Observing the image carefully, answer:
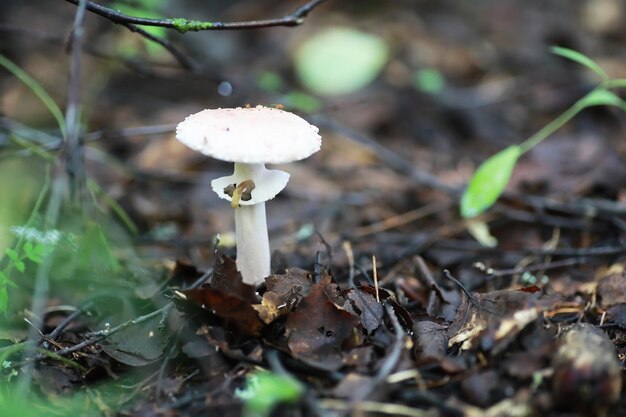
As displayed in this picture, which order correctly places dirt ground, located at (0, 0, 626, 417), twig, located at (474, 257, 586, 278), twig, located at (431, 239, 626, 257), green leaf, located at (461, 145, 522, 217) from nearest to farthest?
dirt ground, located at (0, 0, 626, 417)
green leaf, located at (461, 145, 522, 217)
twig, located at (474, 257, 586, 278)
twig, located at (431, 239, 626, 257)

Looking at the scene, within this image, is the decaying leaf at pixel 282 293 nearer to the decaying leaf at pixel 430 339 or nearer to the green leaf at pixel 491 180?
the decaying leaf at pixel 430 339

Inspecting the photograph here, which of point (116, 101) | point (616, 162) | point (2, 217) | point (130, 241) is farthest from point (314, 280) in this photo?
point (116, 101)

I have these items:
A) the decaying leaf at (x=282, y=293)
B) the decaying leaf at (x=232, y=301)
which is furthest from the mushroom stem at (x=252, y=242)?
the decaying leaf at (x=232, y=301)

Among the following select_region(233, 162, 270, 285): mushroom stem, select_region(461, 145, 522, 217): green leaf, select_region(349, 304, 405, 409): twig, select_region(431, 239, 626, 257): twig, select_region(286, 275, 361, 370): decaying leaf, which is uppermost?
select_region(461, 145, 522, 217): green leaf

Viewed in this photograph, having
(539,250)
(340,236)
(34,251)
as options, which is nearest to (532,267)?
(539,250)

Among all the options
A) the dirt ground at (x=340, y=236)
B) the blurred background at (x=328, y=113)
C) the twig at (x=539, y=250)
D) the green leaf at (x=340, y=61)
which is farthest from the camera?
the green leaf at (x=340, y=61)

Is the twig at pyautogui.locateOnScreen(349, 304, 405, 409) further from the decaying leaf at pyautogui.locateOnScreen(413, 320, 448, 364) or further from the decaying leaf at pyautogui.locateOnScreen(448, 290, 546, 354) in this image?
the decaying leaf at pyautogui.locateOnScreen(448, 290, 546, 354)

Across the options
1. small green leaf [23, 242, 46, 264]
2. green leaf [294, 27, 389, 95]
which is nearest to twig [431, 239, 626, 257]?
small green leaf [23, 242, 46, 264]
